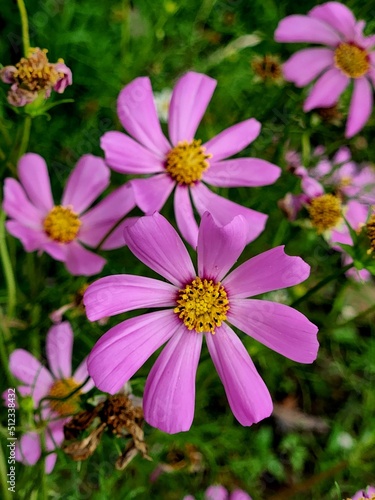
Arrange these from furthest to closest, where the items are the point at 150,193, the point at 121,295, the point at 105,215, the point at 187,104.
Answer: the point at 105,215 < the point at 187,104 < the point at 150,193 < the point at 121,295

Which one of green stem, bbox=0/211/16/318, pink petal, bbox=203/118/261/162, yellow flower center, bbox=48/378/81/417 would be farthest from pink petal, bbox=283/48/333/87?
yellow flower center, bbox=48/378/81/417

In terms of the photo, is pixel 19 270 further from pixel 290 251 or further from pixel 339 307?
pixel 339 307

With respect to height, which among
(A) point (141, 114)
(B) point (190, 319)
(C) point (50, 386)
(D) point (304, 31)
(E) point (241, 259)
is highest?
(D) point (304, 31)

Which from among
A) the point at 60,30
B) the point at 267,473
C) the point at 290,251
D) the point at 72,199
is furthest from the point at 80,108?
the point at 267,473

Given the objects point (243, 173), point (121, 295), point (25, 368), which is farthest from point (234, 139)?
point (25, 368)

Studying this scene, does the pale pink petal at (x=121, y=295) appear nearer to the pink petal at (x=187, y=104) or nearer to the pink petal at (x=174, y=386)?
the pink petal at (x=174, y=386)

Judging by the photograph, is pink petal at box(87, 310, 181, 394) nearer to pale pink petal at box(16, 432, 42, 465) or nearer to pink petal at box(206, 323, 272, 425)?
pink petal at box(206, 323, 272, 425)

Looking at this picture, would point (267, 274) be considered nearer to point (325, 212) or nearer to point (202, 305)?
point (202, 305)
